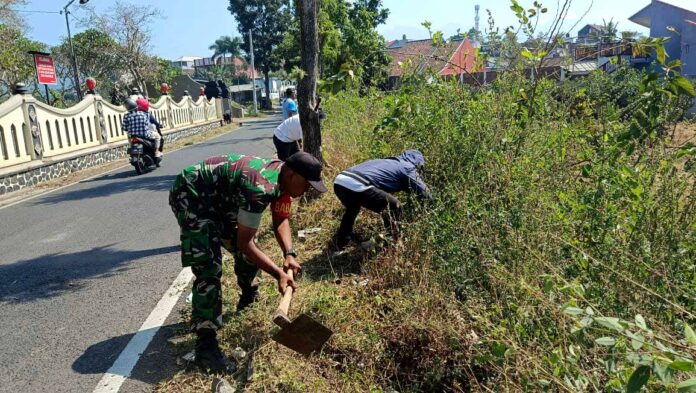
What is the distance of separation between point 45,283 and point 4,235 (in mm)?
2293

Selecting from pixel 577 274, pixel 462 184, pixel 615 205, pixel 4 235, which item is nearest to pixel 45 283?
pixel 4 235

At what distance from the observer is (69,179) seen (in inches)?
410

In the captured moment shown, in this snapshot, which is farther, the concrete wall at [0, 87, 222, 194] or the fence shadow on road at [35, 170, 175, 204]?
the concrete wall at [0, 87, 222, 194]

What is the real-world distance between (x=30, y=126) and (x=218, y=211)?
873 cm

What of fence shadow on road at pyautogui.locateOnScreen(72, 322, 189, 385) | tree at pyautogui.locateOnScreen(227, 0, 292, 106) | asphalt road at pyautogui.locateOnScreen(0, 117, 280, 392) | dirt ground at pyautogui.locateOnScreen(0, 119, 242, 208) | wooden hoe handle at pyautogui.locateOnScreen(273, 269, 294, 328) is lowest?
fence shadow on road at pyautogui.locateOnScreen(72, 322, 189, 385)

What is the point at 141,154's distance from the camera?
35.2 ft

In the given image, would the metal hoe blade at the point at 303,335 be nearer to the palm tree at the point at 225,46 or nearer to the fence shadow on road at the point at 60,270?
the fence shadow on road at the point at 60,270

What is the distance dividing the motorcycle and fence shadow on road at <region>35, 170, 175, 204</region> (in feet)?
0.79

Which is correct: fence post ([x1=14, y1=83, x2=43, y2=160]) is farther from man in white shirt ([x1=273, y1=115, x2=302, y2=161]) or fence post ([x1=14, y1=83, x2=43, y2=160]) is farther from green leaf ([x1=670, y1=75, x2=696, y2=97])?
green leaf ([x1=670, y1=75, x2=696, y2=97])

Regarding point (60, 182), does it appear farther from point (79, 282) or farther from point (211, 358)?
point (211, 358)

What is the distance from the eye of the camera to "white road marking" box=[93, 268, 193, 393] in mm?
2941

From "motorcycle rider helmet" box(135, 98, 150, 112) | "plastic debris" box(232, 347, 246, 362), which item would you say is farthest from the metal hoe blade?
"motorcycle rider helmet" box(135, 98, 150, 112)

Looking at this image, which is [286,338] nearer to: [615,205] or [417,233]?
[417,233]

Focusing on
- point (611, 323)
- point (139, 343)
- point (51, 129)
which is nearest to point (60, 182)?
point (51, 129)
